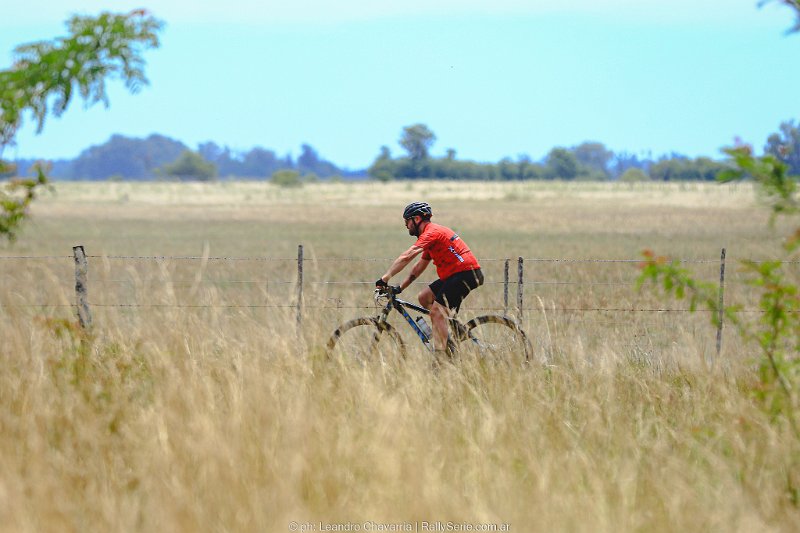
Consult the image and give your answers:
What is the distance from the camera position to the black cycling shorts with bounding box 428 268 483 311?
8781 mm

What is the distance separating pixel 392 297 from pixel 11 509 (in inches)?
199

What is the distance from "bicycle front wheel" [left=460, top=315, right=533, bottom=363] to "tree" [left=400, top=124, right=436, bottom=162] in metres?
143

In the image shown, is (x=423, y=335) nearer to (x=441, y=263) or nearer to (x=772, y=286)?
(x=441, y=263)

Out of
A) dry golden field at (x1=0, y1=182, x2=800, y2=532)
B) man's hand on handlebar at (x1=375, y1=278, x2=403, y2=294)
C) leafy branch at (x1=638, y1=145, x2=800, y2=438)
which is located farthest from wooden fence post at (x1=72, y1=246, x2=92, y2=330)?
leafy branch at (x1=638, y1=145, x2=800, y2=438)

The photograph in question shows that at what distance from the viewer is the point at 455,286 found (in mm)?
8797

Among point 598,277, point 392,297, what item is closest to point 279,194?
point 598,277

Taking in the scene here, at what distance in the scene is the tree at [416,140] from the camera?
15138cm

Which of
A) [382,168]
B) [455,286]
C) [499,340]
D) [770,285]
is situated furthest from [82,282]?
[382,168]

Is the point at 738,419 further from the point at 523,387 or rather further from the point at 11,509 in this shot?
the point at 11,509

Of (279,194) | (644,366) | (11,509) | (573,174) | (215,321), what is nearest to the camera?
(11,509)

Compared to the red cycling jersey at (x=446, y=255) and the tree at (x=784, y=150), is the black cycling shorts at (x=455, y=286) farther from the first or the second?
the tree at (x=784, y=150)

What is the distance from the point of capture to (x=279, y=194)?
81.0m

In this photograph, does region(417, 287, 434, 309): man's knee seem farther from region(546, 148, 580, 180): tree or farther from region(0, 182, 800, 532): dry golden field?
region(546, 148, 580, 180): tree

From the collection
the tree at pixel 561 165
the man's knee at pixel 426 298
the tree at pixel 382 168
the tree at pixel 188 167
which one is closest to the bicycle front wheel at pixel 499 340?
the man's knee at pixel 426 298
